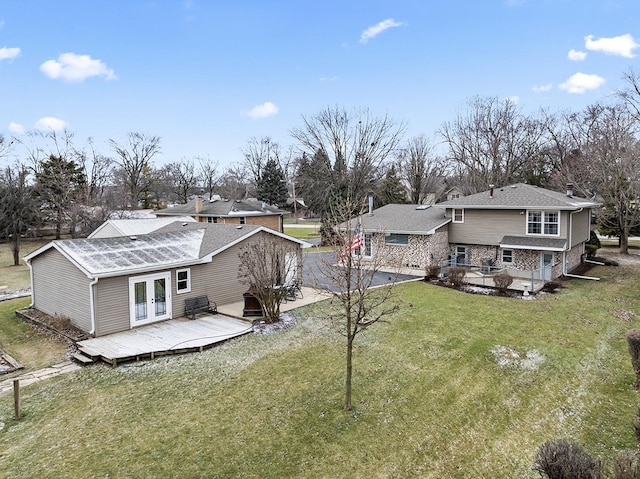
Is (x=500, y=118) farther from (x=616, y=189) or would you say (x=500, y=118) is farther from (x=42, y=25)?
(x=42, y=25)

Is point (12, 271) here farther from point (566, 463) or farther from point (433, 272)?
point (566, 463)

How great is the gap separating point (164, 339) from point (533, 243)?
19.0m

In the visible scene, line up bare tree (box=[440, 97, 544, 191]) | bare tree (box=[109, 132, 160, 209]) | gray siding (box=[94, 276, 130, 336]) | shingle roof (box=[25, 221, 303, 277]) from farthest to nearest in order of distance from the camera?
bare tree (box=[109, 132, 160, 209]) → bare tree (box=[440, 97, 544, 191]) → shingle roof (box=[25, 221, 303, 277]) → gray siding (box=[94, 276, 130, 336])

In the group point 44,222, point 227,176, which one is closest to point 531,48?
point 44,222

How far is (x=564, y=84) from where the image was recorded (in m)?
36.5

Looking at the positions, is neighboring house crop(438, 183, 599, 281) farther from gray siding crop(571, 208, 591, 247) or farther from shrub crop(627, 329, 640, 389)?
shrub crop(627, 329, 640, 389)

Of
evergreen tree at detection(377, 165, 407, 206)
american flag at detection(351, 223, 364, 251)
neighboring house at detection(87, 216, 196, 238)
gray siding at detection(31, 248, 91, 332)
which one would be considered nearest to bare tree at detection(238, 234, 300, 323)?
american flag at detection(351, 223, 364, 251)

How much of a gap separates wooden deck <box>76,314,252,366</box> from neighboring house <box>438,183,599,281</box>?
15766 millimetres

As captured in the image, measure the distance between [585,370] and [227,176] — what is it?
7870 cm

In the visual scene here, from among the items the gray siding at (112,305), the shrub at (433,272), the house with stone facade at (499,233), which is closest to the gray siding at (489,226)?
the house with stone facade at (499,233)

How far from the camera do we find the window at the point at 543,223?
74.7 ft

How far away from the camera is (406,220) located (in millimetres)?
27297

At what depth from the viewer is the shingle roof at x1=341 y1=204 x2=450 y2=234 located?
2539 centimetres

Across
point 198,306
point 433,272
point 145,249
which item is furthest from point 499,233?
point 145,249
